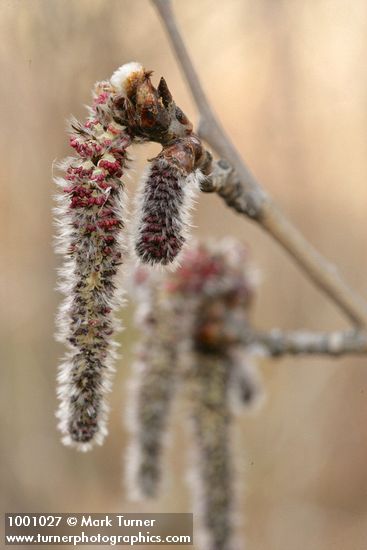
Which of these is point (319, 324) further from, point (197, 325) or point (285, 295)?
point (197, 325)

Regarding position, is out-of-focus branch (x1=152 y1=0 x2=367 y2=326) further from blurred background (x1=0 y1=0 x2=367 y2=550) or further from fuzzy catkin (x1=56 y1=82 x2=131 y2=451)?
blurred background (x1=0 y1=0 x2=367 y2=550)

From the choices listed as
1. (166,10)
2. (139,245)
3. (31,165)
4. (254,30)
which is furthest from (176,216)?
(254,30)

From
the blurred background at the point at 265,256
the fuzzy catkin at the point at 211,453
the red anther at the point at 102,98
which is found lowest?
the fuzzy catkin at the point at 211,453

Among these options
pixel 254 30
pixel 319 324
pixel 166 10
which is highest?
pixel 254 30

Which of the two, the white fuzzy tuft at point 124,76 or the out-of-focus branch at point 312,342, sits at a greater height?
the white fuzzy tuft at point 124,76

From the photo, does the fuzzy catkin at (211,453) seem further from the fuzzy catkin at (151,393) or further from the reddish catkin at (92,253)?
the reddish catkin at (92,253)

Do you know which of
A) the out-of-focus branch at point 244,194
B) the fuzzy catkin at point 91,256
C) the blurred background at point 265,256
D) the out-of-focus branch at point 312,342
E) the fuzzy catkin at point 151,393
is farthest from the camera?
the blurred background at point 265,256

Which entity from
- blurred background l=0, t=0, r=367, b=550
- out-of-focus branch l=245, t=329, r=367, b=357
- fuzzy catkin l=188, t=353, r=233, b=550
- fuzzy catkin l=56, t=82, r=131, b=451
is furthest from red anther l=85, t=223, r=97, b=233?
blurred background l=0, t=0, r=367, b=550

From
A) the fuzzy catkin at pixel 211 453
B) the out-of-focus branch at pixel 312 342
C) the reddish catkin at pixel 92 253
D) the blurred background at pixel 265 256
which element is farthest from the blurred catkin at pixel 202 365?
the blurred background at pixel 265 256
